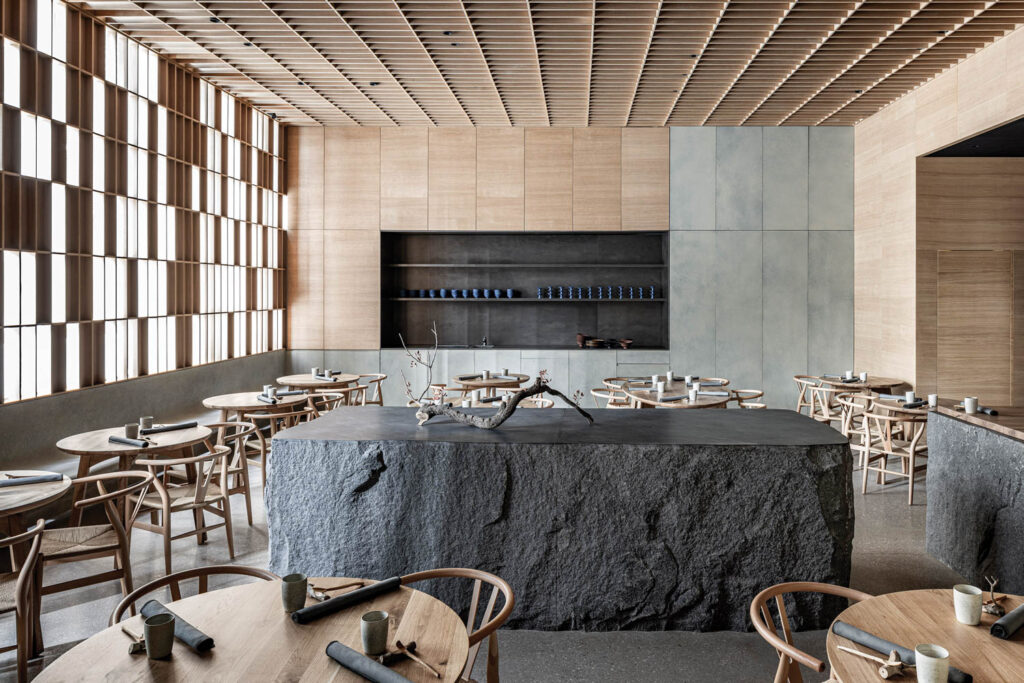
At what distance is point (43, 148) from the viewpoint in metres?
5.07

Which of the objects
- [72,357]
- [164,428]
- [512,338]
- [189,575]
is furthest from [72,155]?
[512,338]

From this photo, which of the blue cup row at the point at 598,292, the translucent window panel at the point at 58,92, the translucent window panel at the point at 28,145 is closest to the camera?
the translucent window panel at the point at 28,145

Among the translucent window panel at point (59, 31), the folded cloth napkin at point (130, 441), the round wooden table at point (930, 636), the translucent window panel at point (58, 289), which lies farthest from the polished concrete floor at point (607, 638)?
the translucent window panel at point (59, 31)

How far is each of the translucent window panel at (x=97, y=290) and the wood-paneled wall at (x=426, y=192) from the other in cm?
371

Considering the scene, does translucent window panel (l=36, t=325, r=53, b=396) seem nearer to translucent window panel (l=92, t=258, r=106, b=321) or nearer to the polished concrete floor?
translucent window panel (l=92, t=258, r=106, b=321)

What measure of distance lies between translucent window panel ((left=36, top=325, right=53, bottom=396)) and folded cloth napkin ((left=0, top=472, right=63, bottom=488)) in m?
2.06

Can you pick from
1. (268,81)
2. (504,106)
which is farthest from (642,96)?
(268,81)

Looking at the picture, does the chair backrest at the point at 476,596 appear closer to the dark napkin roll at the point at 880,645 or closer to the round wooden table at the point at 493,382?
the dark napkin roll at the point at 880,645

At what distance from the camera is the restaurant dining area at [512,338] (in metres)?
3.01

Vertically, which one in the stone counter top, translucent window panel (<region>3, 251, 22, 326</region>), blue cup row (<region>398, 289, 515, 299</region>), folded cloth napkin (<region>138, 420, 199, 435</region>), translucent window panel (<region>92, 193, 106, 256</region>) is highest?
translucent window panel (<region>92, 193, 106, 256</region>)

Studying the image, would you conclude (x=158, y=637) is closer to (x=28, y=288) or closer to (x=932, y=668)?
(x=932, y=668)

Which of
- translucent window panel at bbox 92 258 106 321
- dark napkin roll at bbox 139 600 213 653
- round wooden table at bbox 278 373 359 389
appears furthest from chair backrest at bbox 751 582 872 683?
round wooden table at bbox 278 373 359 389

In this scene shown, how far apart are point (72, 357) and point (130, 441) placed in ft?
5.49

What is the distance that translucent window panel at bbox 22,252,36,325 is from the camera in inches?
193
